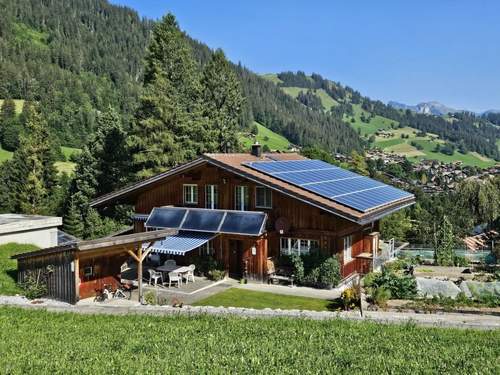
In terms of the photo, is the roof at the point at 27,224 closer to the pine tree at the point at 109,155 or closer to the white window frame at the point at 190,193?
the white window frame at the point at 190,193

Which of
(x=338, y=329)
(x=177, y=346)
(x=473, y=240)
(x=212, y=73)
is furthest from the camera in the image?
(x=212, y=73)

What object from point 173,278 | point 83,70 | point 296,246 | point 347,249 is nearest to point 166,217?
point 173,278

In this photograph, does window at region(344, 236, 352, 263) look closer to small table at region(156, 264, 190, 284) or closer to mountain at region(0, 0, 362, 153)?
small table at region(156, 264, 190, 284)

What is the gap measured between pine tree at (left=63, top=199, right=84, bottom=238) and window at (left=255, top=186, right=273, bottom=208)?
28.2 m

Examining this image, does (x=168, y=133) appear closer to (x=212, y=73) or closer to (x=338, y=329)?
(x=212, y=73)

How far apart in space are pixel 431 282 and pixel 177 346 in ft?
44.1

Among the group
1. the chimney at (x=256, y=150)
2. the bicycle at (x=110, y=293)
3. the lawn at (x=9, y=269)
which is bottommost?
the bicycle at (x=110, y=293)

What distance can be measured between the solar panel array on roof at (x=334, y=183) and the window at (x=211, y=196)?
2223 millimetres

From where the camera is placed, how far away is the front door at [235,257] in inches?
993

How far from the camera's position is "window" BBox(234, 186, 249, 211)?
2553 cm

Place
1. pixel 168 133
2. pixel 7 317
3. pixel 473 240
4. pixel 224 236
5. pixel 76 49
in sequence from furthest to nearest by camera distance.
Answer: pixel 76 49, pixel 473 240, pixel 168 133, pixel 224 236, pixel 7 317

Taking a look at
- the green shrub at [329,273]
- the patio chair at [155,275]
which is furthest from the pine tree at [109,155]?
the green shrub at [329,273]

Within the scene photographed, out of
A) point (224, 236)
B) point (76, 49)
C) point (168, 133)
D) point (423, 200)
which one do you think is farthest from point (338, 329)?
point (76, 49)

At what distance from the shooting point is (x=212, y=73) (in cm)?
5222
